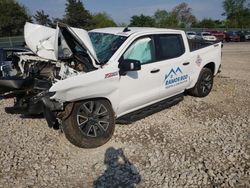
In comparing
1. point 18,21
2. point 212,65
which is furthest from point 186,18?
point 212,65

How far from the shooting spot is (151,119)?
598 centimetres

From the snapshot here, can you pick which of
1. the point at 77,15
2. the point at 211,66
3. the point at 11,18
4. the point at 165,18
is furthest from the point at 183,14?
the point at 211,66

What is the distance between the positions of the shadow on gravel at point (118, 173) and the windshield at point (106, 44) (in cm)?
150

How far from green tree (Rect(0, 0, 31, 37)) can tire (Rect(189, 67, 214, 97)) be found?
158 feet

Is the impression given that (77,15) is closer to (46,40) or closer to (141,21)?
(141,21)

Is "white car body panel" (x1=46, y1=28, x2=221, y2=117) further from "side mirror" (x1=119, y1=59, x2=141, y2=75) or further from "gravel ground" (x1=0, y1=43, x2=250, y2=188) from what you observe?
"gravel ground" (x1=0, y1=43, x2=250, y2=188)

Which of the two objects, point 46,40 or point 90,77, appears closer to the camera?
point 90,77

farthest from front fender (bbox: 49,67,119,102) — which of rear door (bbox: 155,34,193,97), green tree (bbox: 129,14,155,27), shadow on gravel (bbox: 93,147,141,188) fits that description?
green tree (bbox: 129,14,155,27)

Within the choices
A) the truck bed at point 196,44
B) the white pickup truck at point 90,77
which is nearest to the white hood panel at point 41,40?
the white pickup truck at point 90,77

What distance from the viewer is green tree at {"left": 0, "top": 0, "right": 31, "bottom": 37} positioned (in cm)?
5056

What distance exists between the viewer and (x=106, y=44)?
533cm

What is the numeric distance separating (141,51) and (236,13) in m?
82.1

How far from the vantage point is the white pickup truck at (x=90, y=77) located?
14.7ft

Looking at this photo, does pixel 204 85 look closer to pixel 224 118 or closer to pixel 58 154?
pixel 224 118
